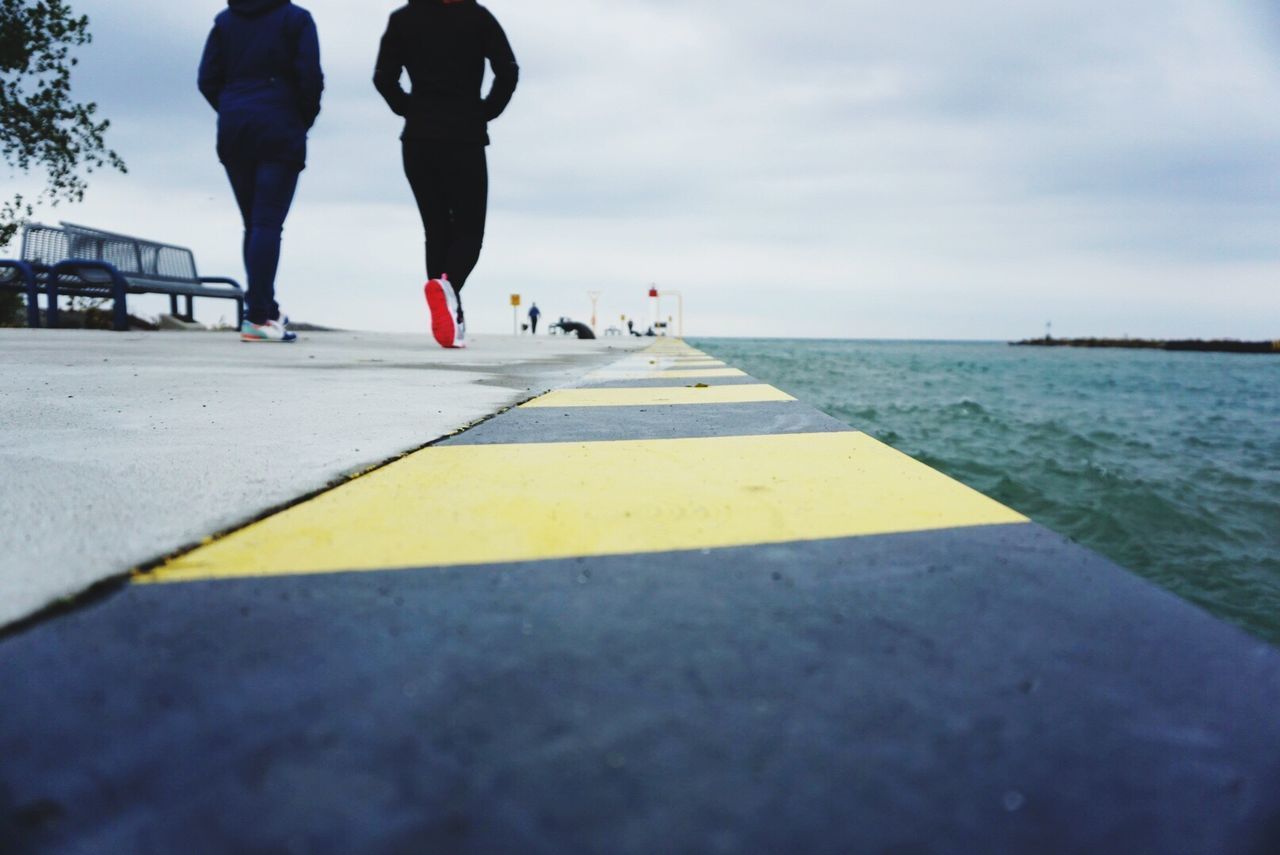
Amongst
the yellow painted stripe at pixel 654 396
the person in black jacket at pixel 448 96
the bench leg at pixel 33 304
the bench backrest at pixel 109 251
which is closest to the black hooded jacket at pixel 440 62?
the person in black jacket at pixel 448 96

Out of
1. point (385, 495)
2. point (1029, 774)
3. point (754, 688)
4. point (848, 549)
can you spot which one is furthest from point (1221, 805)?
point (385, 495)

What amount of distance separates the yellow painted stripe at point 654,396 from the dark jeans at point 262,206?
11.7ft

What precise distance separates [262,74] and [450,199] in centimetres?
154

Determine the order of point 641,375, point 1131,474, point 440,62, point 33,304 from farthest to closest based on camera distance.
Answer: point 33,304 < point 1131,474 < point 440,62 < point 641,375

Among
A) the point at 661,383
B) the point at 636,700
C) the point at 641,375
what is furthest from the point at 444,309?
the point at 636,700

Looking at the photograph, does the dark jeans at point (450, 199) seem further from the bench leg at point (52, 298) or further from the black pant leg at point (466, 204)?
the bench leg at point (52, 298)

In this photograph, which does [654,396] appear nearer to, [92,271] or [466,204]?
[466,204]

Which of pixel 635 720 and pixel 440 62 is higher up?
pixel 440 62

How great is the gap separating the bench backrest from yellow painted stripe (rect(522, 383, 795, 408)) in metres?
6.77

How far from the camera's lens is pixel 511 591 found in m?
0.68

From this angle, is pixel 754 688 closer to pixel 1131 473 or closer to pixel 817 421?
pixel 817 421

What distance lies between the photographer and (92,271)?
23.2 ft

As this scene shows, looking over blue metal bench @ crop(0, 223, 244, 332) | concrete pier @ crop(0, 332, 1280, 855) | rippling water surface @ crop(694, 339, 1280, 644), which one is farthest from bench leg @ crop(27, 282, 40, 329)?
concrete pier @ crop(0, 332, 1280, 855)

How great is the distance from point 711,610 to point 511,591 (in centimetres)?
18
